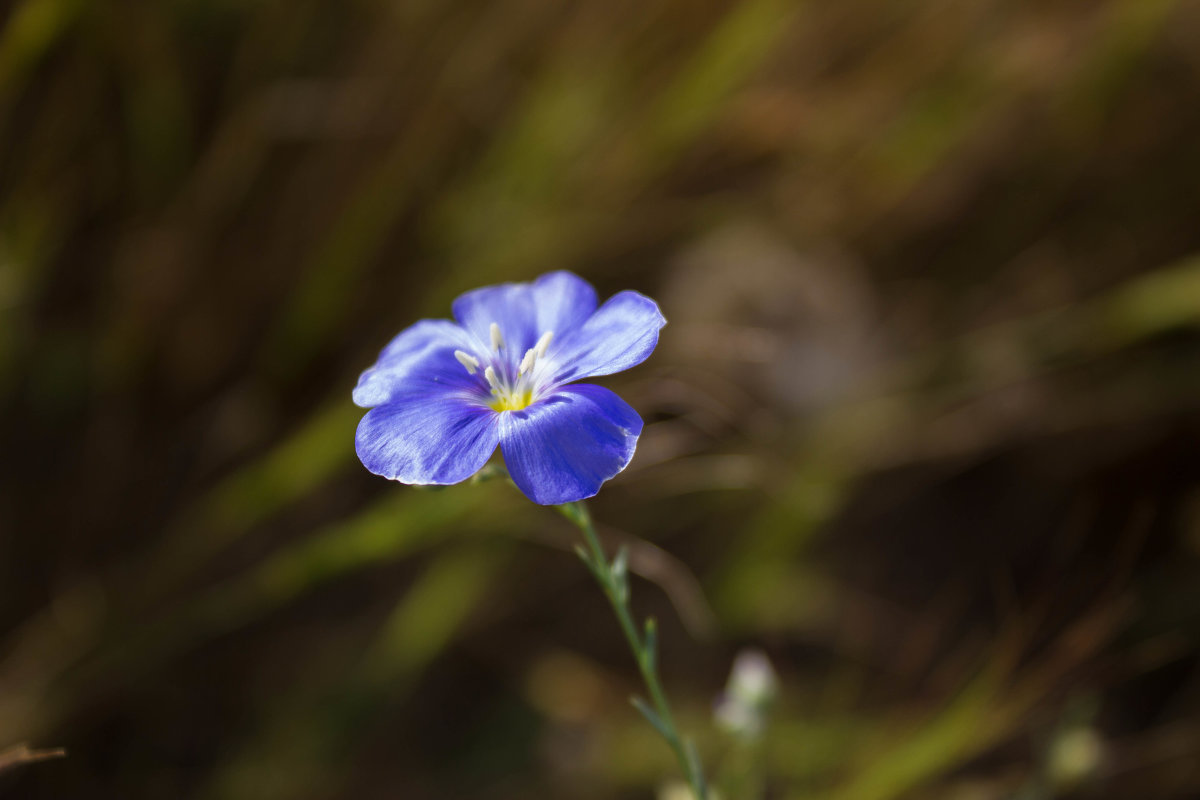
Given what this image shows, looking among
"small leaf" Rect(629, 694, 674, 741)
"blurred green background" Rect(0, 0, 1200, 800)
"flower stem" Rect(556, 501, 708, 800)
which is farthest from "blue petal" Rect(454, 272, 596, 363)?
"blurred green background" Rect(0, 0, 1200, 800)

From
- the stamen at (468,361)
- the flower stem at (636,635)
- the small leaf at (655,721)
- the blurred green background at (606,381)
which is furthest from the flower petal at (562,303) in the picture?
the blurred green background at (606,381)

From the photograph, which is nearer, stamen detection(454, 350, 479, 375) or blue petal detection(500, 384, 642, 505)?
blue petal detection(500, 384, 642, 505)

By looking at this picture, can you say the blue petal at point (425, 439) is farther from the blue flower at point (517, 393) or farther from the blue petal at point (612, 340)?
the blue petal at point (612, 340)

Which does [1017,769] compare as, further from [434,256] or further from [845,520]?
[434,256]

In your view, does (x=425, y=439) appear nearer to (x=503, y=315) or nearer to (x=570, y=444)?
(x=570, y=444)

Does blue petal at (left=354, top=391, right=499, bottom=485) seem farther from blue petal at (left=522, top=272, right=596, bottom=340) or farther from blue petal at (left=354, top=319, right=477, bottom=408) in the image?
blue petal at (left=522, top=272, right=596, bottom=340)

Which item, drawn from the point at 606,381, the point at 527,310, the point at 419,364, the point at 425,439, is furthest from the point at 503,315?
the point at 606,381
